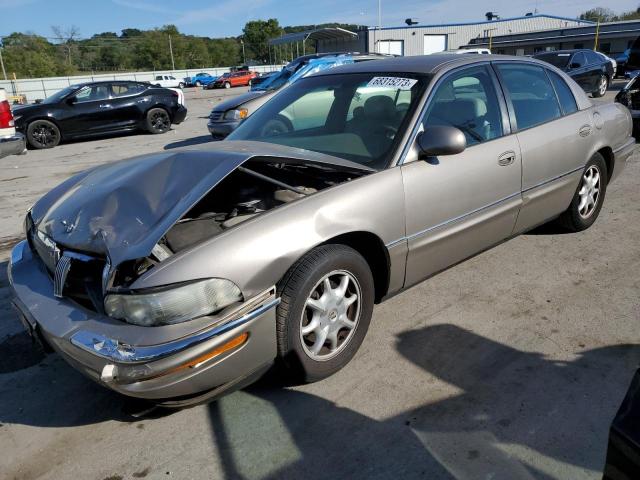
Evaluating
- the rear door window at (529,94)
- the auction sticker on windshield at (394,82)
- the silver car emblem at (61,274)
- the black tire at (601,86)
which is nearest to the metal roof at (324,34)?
the black tire at (601,86)

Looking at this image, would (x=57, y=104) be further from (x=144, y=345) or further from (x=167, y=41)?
(x=167, y=41)

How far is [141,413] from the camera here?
229cm

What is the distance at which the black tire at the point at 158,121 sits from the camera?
40.6 feet

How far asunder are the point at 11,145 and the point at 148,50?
7737 centimetres

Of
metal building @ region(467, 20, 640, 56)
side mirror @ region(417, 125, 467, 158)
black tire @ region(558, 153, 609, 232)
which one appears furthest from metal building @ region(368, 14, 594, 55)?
side mirror @ region(417, 125, 467, 158)

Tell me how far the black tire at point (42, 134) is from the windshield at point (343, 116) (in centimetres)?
933

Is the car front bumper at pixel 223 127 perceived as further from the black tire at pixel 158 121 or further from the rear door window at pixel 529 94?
the rear door window at pixel 529 94

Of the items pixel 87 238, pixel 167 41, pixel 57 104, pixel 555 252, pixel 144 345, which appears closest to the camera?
pixel 144 345

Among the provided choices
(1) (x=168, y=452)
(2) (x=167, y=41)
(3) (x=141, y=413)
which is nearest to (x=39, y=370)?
(3) (x=141, y=413)

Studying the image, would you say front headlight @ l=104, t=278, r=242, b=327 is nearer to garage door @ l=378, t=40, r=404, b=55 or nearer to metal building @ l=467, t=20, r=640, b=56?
metal building @ l=467, t=20, r=640, b=56

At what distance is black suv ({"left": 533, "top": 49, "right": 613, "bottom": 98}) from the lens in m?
14.7

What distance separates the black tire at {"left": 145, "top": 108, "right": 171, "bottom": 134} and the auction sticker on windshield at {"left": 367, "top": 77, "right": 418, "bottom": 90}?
10276 millimetres

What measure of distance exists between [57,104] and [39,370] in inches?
401

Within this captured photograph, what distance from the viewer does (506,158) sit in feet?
11.1
